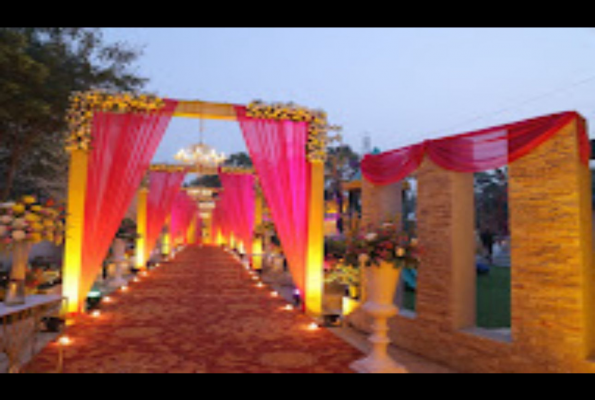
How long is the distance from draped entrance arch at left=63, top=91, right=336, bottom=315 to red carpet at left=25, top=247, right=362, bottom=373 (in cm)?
81

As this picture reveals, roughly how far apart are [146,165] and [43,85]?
438cm

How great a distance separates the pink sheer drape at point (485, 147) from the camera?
9.83ft

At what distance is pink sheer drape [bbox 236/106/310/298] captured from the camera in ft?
18.6

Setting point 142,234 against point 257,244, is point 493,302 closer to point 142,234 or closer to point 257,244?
point 257,244

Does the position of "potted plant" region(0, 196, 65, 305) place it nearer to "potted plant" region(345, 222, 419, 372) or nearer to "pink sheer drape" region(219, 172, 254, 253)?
"potted plant" region(345, 222, 419, 372)

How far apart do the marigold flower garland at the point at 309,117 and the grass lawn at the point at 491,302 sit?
335cm

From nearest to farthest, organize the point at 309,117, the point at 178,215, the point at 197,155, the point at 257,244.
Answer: the point at 309,117
the point at 197,155
the point at 257,244
the point at 178,215

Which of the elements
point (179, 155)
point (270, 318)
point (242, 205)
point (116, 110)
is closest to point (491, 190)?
point (242, 205)

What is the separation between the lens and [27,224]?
140 inches

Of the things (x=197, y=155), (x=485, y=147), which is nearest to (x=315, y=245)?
(x=485, y=147)

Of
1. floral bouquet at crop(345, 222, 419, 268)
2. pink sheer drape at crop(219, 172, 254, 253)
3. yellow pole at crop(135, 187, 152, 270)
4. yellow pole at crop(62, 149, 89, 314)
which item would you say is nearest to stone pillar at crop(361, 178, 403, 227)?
floral bouquet at crop(345, 222, 419, 268)

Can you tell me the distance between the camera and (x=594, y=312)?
2908 millimetres

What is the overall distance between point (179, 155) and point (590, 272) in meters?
8.40

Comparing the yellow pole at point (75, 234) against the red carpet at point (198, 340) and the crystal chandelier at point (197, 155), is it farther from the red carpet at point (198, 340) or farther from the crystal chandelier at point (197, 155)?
the crystal chandelier at point (197, 155)
